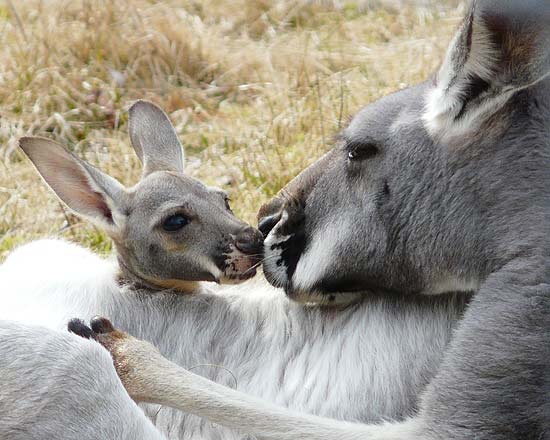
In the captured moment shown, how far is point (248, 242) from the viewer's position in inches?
162

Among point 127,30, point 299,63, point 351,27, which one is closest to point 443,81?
point 299,63

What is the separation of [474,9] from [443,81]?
1.29 feet

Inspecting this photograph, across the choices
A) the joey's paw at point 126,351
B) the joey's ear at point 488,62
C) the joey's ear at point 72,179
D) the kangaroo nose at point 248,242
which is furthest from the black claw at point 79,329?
the joey's ear at point 488,62

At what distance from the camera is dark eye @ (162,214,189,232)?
4.11 metres

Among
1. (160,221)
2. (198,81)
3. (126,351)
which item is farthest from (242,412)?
(198,81)

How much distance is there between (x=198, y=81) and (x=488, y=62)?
13.7ft

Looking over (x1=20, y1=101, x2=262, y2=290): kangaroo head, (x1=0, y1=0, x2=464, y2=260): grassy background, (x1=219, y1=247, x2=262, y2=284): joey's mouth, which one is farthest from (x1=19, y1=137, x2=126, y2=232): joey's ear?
(x1=0, y1=0, x2=464, y2=260): grassy background

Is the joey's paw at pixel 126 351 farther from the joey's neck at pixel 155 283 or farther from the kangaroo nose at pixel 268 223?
the kangaroo nose at pixel 268 223

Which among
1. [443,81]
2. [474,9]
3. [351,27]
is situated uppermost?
[474,9]

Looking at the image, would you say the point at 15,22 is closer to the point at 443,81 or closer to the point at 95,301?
the point at 95,301

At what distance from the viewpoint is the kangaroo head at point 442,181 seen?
323 cm

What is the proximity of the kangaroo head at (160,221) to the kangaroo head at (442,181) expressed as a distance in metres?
0.19

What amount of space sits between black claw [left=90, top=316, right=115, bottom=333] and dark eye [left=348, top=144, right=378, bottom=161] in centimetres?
102

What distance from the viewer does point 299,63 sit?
7.01m
